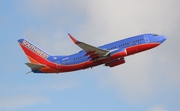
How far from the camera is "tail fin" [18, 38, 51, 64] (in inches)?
4277

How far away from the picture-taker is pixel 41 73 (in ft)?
347

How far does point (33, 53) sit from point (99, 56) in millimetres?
17415

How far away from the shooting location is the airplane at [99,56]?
10019 centimetres

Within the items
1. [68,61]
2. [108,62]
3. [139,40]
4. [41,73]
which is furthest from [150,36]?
[41,73]

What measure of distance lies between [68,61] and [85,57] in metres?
3.84

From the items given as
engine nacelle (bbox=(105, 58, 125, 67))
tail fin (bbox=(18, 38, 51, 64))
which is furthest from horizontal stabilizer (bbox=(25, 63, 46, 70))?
engine nacelle (bbox=(105, 58, 125, 67))

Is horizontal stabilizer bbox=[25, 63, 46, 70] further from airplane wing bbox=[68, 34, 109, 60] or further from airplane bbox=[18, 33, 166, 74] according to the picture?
airplane wing bbox=[68, 34, 109, 60]

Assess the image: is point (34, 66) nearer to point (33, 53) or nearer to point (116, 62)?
point (33, 53)

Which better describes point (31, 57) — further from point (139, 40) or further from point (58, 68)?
point (139, 40)

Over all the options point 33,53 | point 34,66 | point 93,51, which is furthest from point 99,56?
point 33,53

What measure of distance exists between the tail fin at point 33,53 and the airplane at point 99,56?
81cm

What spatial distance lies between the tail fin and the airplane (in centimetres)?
81

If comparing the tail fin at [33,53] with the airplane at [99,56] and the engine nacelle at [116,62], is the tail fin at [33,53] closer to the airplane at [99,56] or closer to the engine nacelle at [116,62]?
the airplane at [99,56]

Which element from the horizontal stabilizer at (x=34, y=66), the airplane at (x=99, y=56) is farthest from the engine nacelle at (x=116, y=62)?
the horizontal stabilizer at (x=34, y=66)
